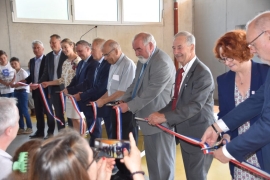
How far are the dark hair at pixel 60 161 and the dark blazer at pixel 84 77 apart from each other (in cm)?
300

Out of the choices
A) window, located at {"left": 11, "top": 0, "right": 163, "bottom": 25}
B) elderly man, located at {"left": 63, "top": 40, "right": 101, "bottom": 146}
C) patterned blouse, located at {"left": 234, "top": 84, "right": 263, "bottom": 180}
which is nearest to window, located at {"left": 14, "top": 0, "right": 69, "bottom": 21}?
window, located at {"left": 11, "top": 0, "right": 163, "bottom": 25}

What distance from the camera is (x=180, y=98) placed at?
100 inches

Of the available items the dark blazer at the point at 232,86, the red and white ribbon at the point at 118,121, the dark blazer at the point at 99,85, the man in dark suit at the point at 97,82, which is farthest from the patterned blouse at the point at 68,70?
the dark blazer at the point at 232,86

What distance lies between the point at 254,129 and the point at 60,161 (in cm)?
105

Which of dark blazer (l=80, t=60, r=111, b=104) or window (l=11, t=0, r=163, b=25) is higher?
window (l=11, t=0, r=163, b=25)

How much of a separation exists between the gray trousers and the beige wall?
589 cm

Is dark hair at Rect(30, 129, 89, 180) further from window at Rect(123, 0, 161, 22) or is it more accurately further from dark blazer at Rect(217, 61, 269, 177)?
window at Rect(123, 0, 161, 22)

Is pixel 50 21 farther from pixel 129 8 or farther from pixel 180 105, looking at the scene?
pixel 180 105

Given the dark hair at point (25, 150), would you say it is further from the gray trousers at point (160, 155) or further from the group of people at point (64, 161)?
the gray trousers at point (160, 155)

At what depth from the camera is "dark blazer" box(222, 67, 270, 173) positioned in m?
1.52

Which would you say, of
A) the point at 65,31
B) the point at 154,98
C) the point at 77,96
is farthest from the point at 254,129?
the point at 65,31

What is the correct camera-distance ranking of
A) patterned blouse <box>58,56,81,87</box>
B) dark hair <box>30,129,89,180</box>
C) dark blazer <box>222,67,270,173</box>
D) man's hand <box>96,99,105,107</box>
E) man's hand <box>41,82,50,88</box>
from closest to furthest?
dark hair <box>30,129,89,180</box> → dark blazer <box>222,67,270,173</box> → man's hand <box>96,99,105,107</box> → patterned blouse <box>58,56,81,87</box> → man's hand <box>41,82,50,88</box>

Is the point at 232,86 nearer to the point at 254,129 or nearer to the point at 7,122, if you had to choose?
the point at 254,129

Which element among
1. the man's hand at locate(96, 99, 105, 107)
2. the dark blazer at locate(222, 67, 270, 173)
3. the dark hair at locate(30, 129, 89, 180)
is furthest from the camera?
the man's hand at locate(96, 99, 105, 107)
